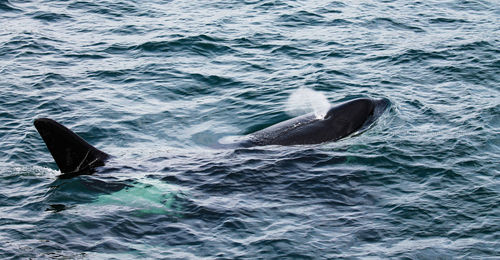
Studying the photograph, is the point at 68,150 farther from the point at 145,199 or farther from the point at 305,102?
the point at 305,102

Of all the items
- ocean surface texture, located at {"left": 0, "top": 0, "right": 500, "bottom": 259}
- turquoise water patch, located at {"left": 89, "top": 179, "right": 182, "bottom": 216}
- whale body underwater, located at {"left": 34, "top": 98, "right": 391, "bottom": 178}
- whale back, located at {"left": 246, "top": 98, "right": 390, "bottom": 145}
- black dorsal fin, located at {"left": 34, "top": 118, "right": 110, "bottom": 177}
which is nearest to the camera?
ocean surface texture, located at {"left": 0, "top": 0, "right": 500, "bottom": 259}

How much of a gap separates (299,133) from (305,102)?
366 centimetres

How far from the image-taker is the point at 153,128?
1822 centimetres

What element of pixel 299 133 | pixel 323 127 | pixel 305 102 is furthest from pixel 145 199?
pixel 305 102

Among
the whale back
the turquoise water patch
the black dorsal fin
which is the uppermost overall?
the black dorsal fin

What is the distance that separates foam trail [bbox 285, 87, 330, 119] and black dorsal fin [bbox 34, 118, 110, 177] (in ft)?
19.9

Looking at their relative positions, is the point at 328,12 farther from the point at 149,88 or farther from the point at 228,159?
the point at 228,159

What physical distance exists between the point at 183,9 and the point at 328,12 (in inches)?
240

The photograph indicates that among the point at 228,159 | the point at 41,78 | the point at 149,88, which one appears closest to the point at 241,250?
the point at 228,159

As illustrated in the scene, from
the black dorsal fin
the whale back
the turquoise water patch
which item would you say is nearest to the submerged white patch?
the turquoise water patch

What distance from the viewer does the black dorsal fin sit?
44.0 feet

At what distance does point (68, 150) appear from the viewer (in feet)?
45.3

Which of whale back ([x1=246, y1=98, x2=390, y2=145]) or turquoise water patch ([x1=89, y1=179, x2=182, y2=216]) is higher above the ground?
whale back ([x1=246, y1=98, x2=390, y2=145])

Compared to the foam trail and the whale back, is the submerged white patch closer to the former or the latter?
the whale back
